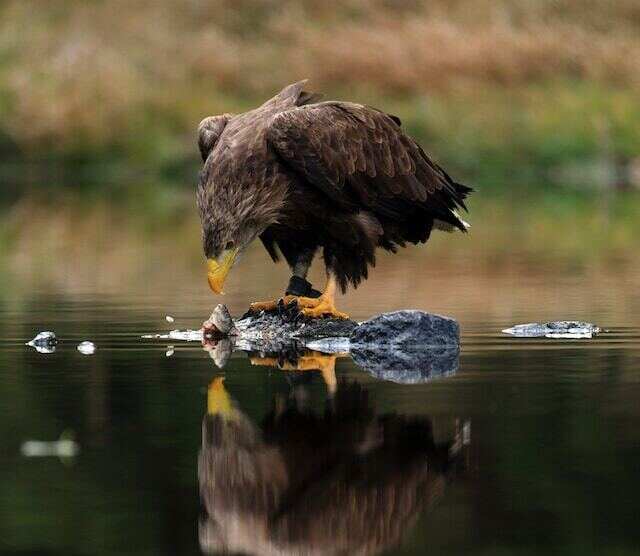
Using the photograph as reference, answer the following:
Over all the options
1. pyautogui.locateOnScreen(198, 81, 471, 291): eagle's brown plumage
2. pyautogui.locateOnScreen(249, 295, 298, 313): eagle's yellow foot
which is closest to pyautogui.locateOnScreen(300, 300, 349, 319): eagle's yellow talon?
pyautogui.locateOnScreen(249, 295, 298, 313): eagle's yellow foot

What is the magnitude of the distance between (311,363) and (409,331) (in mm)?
873

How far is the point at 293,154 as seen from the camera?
34.7 feet

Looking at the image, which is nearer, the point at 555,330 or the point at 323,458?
the point at 323,458

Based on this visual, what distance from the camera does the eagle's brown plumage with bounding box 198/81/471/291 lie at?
1037 cm

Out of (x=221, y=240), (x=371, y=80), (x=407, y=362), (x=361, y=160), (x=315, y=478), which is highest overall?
(x=371, y=80)

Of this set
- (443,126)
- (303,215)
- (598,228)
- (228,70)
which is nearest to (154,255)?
(598,228)

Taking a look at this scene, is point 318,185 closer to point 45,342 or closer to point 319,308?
point 319,308

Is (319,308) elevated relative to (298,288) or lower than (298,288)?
lower

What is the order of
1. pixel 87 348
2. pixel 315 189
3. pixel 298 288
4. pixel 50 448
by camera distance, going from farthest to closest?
1. pixel 298 288
2. pixel 315 189
3. pixel 87 348
4. pixel 50 448

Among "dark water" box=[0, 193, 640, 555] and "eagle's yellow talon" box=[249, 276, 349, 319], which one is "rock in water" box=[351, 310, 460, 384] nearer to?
"dark water" box=[0, 193, 640, 555]

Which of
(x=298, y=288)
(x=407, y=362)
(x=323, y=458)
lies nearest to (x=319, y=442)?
(x=323, y=458)

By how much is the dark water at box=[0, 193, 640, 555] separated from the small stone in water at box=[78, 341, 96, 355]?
0.07m

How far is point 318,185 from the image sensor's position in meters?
10.7

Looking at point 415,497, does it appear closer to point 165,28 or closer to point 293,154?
point 293,154
